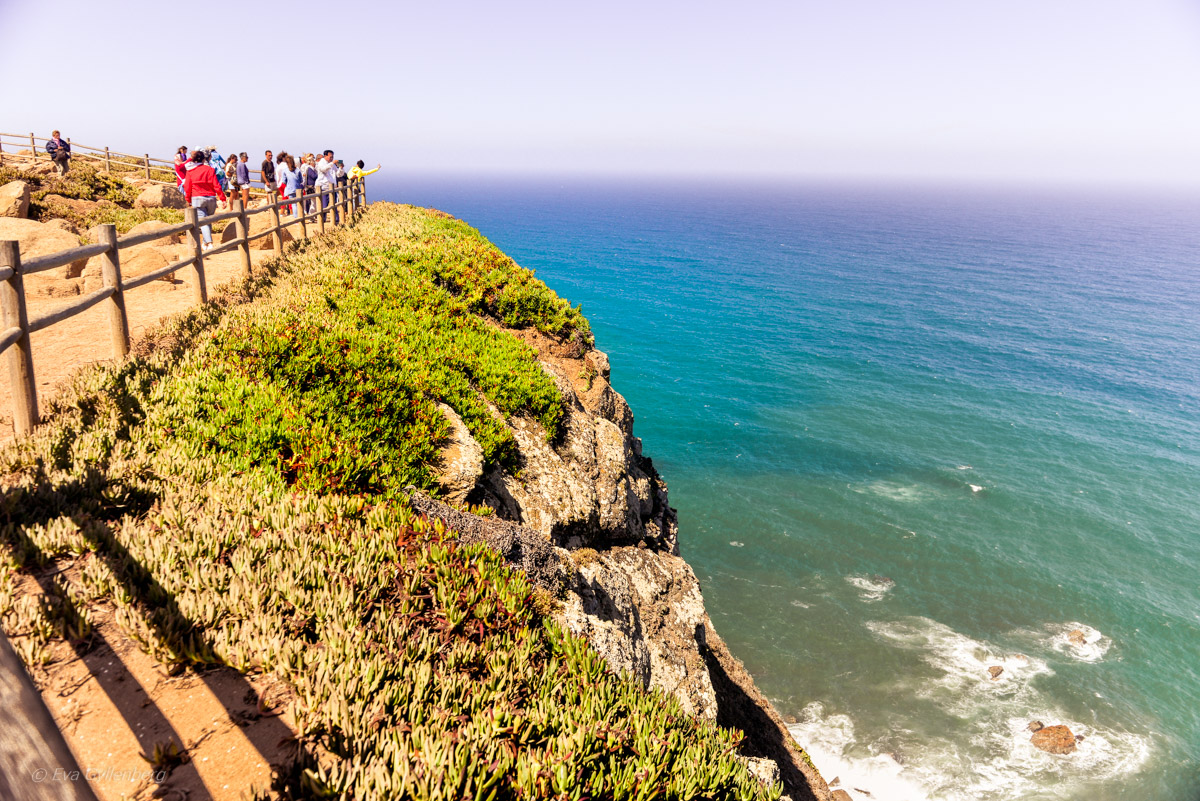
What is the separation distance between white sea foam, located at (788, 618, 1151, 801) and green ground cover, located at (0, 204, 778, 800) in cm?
2211

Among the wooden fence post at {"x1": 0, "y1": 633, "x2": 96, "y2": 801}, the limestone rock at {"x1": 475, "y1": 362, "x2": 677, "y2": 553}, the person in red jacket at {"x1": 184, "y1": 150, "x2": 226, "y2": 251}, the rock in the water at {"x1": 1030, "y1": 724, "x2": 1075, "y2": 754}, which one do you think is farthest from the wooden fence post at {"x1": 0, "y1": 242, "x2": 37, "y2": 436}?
the rock in the water at {"x1": 1030, "y1": 724, "x2": 1075, "y2": 754}

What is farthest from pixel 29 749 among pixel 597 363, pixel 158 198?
pixel 158 198

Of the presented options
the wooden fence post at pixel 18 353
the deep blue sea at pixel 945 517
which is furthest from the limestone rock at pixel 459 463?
the deep blue sea at pixel 945 517

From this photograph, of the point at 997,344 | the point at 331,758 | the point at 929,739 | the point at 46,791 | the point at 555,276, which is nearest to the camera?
the point at 46,791

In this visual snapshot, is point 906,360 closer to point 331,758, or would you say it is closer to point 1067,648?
point 1067,648

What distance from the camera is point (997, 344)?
75.2 metres

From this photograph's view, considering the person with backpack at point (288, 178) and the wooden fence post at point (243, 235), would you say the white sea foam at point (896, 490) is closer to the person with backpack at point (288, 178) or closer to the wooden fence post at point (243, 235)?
the person with backpack at point (288, 178)

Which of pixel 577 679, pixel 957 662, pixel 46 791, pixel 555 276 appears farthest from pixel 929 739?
pixel 555 276

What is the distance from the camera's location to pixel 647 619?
1263 centimetres

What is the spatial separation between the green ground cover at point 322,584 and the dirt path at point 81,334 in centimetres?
204

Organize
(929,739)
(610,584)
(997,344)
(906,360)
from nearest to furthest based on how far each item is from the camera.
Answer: (610,584), (929,739), (906,360), (997,344)

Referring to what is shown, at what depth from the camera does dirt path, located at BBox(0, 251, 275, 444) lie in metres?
9.89

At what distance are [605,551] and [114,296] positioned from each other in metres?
9.81

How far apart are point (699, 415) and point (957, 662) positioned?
92.4ft
